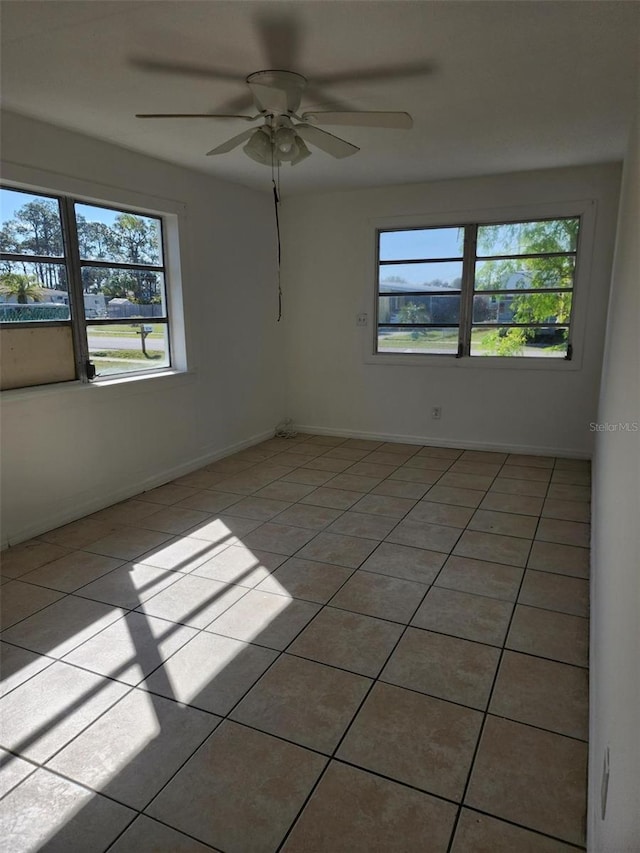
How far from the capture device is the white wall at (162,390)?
10.2 ft

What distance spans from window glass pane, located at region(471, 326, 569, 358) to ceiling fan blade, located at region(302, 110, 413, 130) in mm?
2643

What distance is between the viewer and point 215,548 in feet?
10.00

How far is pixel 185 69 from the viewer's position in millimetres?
2414

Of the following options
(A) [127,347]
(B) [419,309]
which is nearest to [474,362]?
(B) [419,309]

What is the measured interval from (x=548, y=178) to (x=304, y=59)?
9.14 feet

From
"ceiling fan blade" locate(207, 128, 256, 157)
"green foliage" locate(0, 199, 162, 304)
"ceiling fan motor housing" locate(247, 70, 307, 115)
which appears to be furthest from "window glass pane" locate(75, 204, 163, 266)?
"ceiling fan motor housing" locate(247, 70, 307, 115)

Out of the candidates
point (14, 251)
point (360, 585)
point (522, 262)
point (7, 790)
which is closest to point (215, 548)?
point (360, 585)

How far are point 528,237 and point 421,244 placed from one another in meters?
A: 0.91

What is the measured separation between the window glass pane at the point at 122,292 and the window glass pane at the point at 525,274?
8.94ft

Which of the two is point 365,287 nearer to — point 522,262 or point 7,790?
point 522,262

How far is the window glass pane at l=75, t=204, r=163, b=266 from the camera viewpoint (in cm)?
347

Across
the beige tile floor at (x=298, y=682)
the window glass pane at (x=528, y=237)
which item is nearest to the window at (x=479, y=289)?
the window glass pane at (x=528, y=237)

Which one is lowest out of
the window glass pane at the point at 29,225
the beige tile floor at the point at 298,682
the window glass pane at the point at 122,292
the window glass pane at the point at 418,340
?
the beige tile floor at the point at 298,682

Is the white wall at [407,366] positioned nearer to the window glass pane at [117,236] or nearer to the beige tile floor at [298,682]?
the beige tile floor at [298,682]
